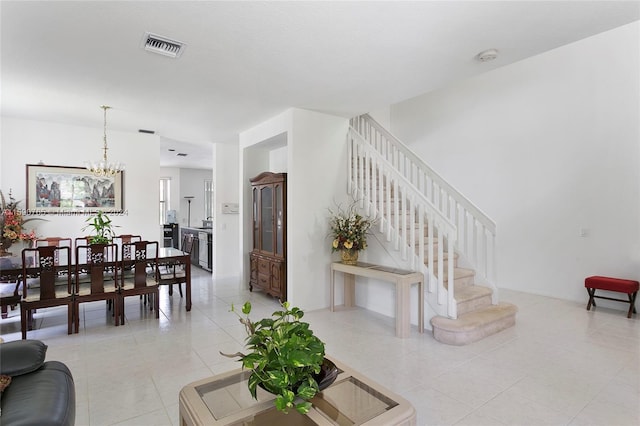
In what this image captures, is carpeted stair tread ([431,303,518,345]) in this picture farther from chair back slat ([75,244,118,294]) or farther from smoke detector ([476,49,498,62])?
chair back slat ([75,244,118,294])

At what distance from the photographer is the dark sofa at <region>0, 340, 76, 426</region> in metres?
1.41

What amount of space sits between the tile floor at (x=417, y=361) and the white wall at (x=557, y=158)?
0.90 meters

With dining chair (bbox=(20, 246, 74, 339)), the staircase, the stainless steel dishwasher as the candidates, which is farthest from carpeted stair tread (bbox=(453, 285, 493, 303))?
the stainless steel dishwasher

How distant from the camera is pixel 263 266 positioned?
5.36m

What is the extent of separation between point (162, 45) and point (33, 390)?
2582mm

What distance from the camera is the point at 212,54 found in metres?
2.95

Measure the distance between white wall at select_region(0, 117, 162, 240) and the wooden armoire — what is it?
2070 millimetres

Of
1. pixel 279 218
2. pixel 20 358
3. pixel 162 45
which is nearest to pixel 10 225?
pixel 279 218

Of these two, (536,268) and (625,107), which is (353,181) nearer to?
(536,268)

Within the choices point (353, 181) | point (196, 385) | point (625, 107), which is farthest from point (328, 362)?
point (625, 107)

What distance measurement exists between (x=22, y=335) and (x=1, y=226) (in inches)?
87.1

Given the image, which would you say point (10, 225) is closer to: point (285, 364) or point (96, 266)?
point (96, 266)

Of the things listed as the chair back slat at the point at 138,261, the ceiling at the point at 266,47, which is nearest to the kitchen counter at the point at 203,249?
the chair back slat at the point at 138,261

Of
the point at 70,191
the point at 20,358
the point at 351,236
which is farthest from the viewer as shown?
the point at 70,191
